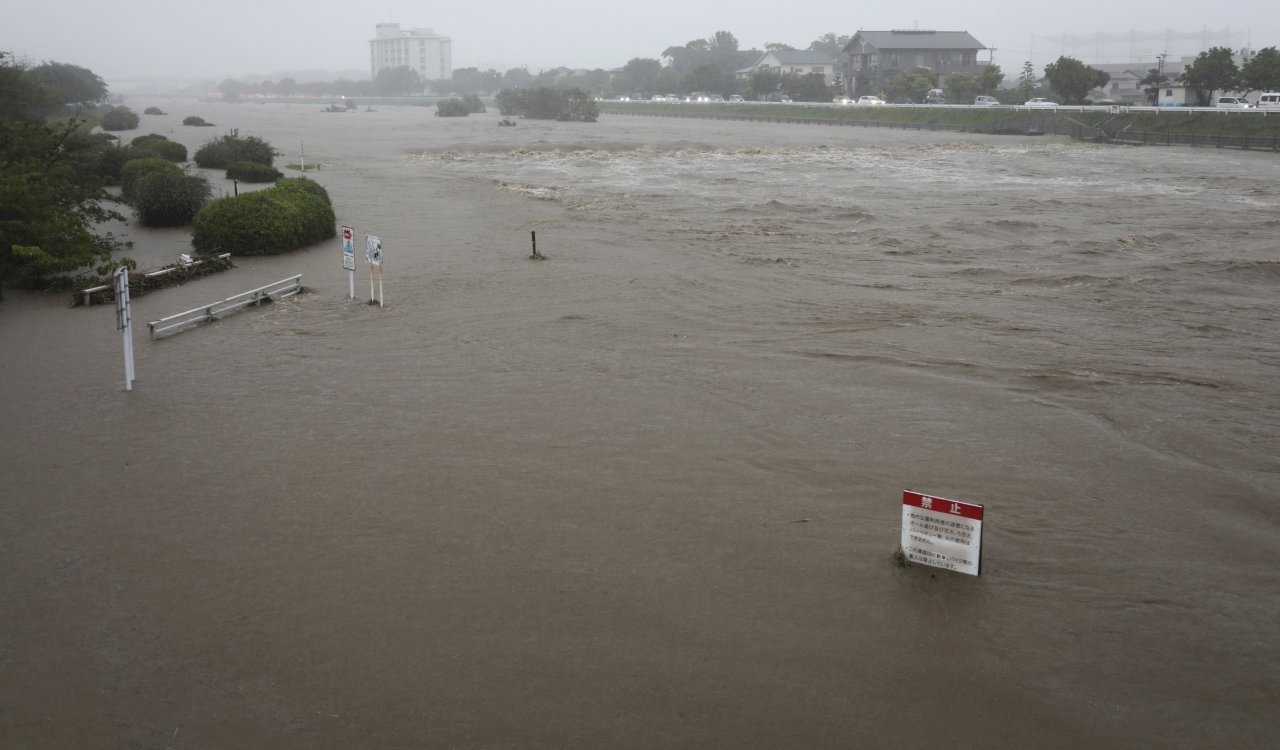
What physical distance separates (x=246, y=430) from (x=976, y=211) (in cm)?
2312

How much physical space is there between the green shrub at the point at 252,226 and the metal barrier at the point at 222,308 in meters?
4.22

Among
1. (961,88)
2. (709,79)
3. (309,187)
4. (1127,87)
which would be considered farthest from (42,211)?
(709,79)

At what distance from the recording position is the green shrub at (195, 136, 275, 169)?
41344 millimetres

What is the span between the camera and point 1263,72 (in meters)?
62.0

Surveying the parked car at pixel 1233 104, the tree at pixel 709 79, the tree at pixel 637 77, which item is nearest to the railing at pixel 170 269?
the parked car at pixel 1233 104

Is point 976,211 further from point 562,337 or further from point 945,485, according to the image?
point 945,485

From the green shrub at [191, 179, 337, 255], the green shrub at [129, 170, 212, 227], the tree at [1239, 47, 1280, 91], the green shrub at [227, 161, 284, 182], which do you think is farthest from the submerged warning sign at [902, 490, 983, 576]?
the tree at [1239, 47, 1280, 91]

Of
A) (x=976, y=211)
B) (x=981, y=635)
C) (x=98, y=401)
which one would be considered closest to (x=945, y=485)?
(x=981, y=635)

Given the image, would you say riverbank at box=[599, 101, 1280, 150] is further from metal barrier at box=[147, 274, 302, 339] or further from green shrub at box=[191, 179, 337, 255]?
metal barrier at box=[147, 274, 302, 339]

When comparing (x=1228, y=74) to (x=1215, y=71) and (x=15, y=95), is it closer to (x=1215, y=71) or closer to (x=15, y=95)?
(x=1215, y=71)

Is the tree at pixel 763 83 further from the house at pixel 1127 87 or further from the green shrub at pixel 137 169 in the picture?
the green shrub at pixel 137 169

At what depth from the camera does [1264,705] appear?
571 centimetres

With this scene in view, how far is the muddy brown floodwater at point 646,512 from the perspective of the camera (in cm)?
578

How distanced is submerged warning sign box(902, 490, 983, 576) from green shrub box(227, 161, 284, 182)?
114 ft
